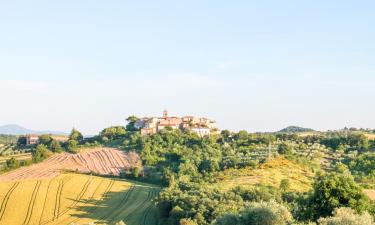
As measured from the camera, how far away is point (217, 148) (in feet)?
336

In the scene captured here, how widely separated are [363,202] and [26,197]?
5015 cm

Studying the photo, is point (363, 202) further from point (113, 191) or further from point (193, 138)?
point (193, 138)

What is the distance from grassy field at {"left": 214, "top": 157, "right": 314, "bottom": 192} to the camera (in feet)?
230

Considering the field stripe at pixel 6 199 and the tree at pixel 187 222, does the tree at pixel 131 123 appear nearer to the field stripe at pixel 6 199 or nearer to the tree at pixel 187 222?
the field stripe at pixel 6 199

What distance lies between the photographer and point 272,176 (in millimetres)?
74812

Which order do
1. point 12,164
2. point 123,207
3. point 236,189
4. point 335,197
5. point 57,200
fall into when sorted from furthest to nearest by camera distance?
point 12,164
point 57,200
point 123,207
point 236,189
point 335,197

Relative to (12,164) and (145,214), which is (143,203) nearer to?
(145,214)

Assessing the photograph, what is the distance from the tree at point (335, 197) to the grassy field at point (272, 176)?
23.7 metres

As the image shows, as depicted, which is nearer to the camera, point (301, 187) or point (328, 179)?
point (328, 179)

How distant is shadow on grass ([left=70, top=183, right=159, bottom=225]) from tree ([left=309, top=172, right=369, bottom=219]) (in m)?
26.1

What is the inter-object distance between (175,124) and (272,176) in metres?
60.1

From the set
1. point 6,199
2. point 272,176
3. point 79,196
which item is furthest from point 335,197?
point 6,199

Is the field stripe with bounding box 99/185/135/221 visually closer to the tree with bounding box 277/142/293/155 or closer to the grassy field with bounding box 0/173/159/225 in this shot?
the grassy field with bounding box 0/173/159/225

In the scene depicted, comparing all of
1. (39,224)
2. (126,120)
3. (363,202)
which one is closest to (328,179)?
(363,202)
